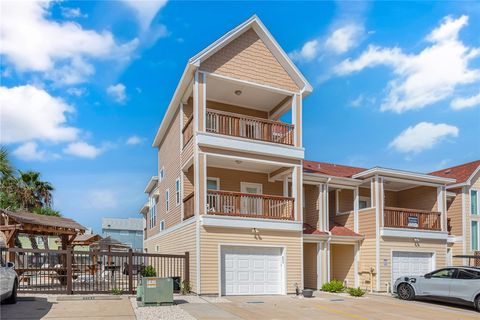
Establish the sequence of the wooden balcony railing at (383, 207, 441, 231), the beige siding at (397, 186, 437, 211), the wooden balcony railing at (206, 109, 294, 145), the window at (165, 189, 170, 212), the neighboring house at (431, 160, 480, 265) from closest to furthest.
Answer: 1. the wooden balcony railing at (206, 109, 294, 145)
2. the wooden balcony railing at (383, 207, 441, 231)
3. the window at (165, 189, 170, 212)
4. the beige siding at (397, 186, 437, 211)
5. the neighboring house at (431, 160, 480, 265)

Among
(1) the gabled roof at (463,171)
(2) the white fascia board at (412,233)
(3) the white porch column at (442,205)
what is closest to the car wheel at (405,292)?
(2) the white fascia board at (412,233)

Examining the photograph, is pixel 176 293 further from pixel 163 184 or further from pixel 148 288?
pixel 163 184

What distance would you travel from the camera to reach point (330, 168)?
992 inches

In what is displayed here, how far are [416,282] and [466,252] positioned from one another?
975cm

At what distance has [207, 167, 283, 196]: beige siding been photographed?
64.4 feet

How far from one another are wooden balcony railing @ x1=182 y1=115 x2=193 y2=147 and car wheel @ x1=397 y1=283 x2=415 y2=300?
1051cm

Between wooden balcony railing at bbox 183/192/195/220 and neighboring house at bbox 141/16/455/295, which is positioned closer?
neighboring house at bbox 141/16/455/295

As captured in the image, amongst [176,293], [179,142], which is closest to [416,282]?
[176,293]

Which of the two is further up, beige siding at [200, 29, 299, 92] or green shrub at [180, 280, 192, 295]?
beige siding at [200, 29, 299, 92]

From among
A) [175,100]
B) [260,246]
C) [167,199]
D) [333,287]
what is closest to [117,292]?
[260,246]

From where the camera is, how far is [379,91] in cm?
2348

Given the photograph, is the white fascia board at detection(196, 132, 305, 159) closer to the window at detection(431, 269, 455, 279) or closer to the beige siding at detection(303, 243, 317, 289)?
the beige siding at detection(303, 243, 317, 289)

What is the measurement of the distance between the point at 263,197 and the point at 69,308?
27.9 feet

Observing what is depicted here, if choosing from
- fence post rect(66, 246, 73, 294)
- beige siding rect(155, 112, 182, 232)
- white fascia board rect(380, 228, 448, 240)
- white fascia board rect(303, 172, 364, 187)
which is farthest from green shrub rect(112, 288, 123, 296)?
white fascia board rect(380, 228, 448, 240)
